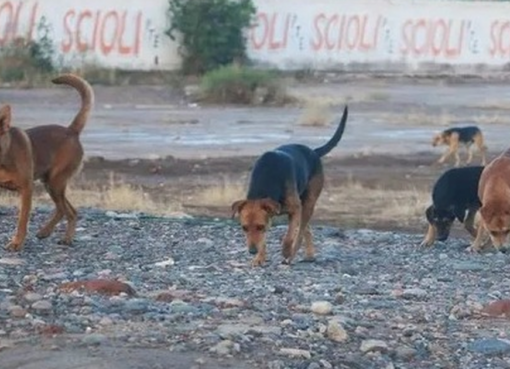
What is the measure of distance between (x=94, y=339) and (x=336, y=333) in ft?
5.15

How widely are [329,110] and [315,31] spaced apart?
2185 centimetres

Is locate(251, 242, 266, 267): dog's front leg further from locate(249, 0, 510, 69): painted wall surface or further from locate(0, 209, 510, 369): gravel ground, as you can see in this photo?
locate(249, 0, 510, 69): painted wall surface

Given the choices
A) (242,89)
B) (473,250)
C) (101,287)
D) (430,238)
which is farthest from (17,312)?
Answer: (242,89)

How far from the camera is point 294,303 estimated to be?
12.6 metres

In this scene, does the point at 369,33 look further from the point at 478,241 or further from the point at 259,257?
the point at 259,257

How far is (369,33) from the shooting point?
232 ft

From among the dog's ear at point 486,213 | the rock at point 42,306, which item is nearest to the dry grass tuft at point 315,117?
the dog's ear at point 486,213

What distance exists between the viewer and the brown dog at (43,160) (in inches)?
605

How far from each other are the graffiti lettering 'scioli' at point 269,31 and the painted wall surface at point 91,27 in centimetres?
410

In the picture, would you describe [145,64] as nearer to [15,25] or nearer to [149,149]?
[15,25]

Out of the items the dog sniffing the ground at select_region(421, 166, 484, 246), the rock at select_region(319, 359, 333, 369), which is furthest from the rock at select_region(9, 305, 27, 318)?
the dog sniffing the ground at select_region(421, 166, 484, 246)

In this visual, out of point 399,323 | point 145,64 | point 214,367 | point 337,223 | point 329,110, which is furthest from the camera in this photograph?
point 145,64

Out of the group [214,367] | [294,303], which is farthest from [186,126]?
[214,367]

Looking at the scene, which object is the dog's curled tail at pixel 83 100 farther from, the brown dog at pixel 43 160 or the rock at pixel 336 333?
the rock at pixel 336 333
